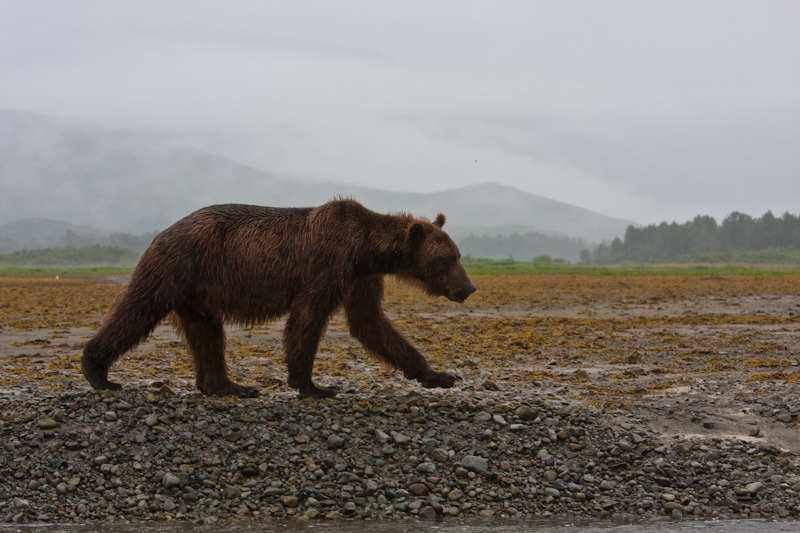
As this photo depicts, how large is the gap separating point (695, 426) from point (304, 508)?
13.3ft

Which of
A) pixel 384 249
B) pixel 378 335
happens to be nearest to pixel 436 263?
pixel 384 249

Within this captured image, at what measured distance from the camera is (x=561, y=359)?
468 inches

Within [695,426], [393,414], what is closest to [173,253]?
[393,414]

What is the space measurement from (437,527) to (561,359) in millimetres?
6491

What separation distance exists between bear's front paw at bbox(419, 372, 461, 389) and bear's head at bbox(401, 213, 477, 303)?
2.85 feet

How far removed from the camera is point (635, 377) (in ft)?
33.7

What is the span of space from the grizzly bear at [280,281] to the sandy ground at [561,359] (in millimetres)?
935

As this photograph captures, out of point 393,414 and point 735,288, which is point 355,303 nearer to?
point 393,414

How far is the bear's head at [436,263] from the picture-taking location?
8430mm

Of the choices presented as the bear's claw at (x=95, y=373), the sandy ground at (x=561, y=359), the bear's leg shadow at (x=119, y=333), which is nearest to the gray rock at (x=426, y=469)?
the sandy ground at (x=561, y=359)

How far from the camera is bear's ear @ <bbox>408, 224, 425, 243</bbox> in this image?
Result: 829cm

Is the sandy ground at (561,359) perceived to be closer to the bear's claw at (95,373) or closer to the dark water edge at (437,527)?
the bear's claw at (95,373)

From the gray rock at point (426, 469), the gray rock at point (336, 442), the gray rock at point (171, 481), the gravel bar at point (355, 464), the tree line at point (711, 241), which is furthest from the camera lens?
the tree line at point (711, 241)

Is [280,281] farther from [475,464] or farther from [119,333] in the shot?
[475,464]
